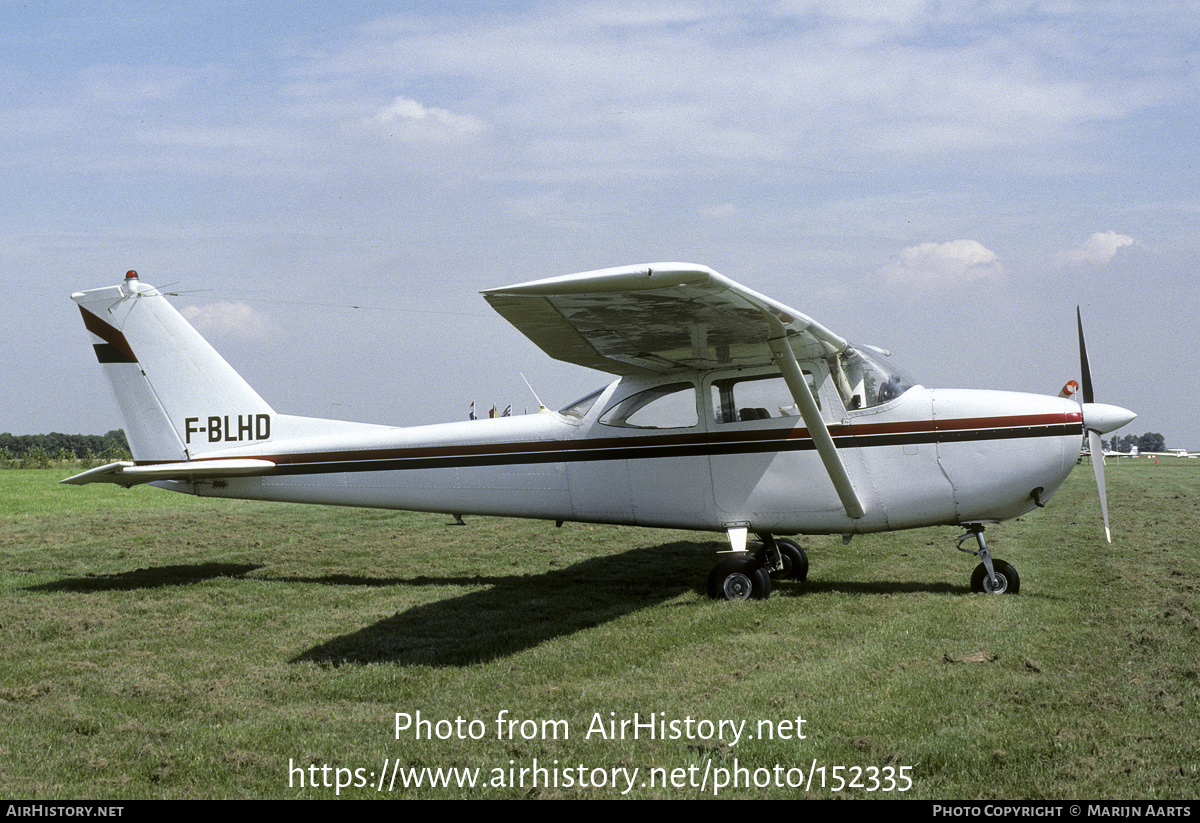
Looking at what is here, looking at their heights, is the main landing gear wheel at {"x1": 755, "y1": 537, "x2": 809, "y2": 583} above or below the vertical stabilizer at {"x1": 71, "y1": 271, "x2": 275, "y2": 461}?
below

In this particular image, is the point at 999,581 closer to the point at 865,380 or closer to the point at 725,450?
the point at 865,380

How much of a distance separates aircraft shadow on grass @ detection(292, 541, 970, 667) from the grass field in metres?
0.04

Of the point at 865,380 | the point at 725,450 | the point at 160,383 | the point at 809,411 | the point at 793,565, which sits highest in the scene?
the point at 160,383

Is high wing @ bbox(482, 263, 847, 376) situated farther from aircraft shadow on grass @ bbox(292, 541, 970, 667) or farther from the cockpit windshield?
aircraft shadow on grass @ bbox(292, 541, 970, 667)

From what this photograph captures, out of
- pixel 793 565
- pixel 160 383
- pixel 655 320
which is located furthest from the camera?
pixel 160 383

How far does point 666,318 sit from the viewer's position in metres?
7.49

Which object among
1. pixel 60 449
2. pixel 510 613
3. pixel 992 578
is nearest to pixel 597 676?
pixel 510 613

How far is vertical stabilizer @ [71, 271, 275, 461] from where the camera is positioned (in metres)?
10.5

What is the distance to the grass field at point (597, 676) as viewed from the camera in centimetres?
411

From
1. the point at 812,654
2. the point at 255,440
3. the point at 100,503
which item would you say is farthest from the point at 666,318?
the point at 100,503

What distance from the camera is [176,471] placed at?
1001 centimetres

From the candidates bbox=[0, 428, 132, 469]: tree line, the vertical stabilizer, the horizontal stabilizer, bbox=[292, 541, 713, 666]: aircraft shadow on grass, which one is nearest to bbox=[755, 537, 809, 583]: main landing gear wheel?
bbox=[292, 541, 713, 666]: aircraft shadow on grass

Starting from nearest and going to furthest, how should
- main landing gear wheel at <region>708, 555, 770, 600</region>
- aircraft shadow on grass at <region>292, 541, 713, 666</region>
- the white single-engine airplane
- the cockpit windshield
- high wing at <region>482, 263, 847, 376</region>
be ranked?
1. high wing at <region>482, 263, 847, 376</region>
2. aircraft shadow on grass at <region>292, 541, 713, 666</region>
3. the white single-engine airplane
4. main landing gear wheel at <region>708, 555, 770, 600</region>
5. the cockpit windshield

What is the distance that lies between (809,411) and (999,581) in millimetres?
2578
